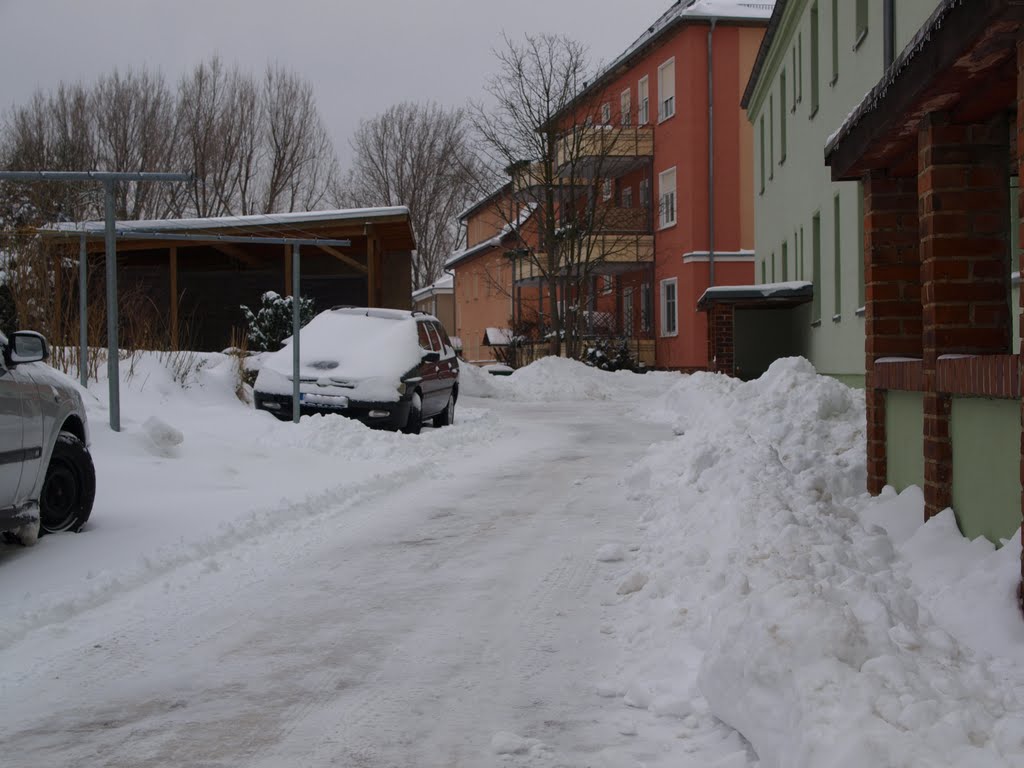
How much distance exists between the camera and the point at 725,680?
400 cm

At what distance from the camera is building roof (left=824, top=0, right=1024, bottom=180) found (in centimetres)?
479

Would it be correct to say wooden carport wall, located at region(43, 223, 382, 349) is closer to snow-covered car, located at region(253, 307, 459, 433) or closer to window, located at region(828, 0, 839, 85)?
snow-covered car, located at region(253, 307, 459, 433)

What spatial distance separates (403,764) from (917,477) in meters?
4.34

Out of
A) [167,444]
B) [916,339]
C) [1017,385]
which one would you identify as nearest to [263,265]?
[167,444]

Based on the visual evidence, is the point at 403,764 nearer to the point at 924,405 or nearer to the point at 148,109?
the point at 924,405

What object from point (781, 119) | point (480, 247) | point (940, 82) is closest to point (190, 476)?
point (940, 82)

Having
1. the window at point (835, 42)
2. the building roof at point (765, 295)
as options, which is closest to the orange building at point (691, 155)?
the building roof at point (765, 295)

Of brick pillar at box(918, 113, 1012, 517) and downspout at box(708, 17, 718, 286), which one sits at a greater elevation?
downspout at box(708, 17, 718, 286)

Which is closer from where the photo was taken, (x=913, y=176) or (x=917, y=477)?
(x=917, y=477)

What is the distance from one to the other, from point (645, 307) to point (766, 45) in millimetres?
15443

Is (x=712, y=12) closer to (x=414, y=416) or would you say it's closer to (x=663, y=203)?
(x=663, y=203)

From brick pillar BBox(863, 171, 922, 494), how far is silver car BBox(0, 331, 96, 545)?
5.30 metres

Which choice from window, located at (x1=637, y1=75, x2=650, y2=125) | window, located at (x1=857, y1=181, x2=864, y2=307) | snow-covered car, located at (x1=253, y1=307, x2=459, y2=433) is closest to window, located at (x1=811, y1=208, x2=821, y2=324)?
window, located at (x1=857, y1=181, x2=864, y2=307)

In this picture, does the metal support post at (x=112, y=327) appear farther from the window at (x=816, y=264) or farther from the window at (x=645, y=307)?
the window at (x=645, y=307)
